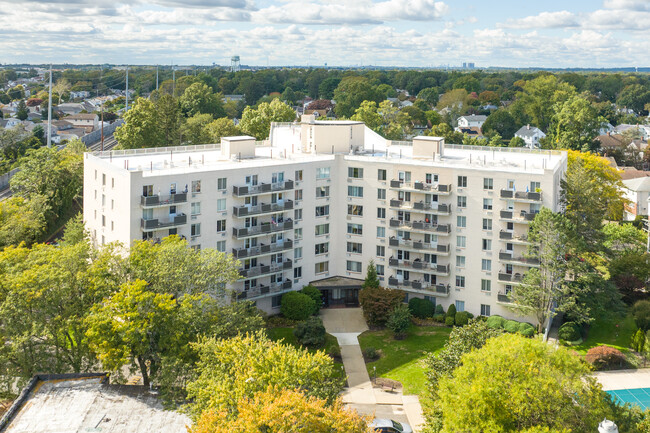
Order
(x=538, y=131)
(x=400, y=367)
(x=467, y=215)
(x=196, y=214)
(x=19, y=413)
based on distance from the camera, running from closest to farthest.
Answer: (x=19, y=413) < (x=400, y=367) < (x=196, y=214) < (x=467, y=215) < (x=538, y=131)

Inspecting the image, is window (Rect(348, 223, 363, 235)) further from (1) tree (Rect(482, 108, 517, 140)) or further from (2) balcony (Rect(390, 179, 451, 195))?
(1) tree (Rect(482, 108, 517, 140))

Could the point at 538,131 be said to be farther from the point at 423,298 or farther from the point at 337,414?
the point at 337,414

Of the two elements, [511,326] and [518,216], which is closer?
[511,326]

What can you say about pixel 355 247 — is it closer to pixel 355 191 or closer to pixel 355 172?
pixel 355 191

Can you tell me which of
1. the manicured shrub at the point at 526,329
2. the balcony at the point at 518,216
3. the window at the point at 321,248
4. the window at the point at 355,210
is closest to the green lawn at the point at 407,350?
the manicured shrub at the point at 526,329

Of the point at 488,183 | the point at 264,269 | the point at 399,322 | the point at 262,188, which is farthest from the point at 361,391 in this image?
the point at 488,183

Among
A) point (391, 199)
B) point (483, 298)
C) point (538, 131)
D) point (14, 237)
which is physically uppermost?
point (538, 131)

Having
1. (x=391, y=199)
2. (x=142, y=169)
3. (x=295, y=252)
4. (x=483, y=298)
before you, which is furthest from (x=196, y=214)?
(x=483, y=298)
